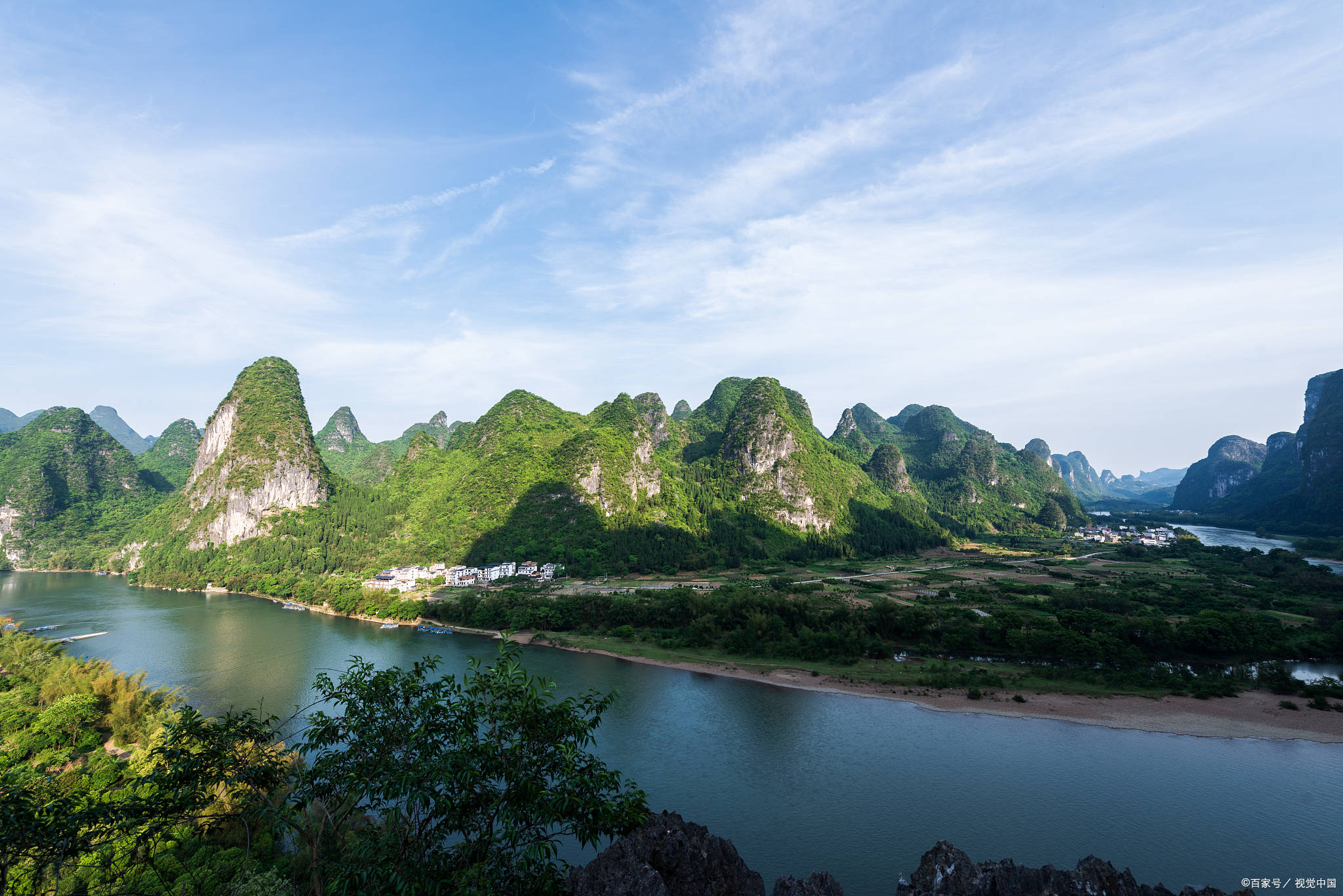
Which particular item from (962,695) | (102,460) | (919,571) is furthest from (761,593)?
(102,460)

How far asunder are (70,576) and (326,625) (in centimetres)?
7039

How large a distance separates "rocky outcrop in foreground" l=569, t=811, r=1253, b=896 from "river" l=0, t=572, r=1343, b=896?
25.9 feet

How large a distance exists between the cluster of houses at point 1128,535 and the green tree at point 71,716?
462 feet

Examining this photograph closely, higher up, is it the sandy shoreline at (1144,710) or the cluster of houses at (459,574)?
the cluster of houses at (459,574)

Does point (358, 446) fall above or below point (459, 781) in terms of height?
above

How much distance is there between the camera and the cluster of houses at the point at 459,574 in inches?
2876

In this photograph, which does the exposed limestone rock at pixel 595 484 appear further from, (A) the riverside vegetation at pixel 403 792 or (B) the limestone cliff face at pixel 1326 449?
(B) the limestone cliff face at pixel 1326 449

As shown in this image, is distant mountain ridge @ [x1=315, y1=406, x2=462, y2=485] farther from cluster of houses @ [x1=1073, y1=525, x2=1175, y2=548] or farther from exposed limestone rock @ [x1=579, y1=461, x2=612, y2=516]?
cluster of houses @ [x1=1073, y1=525, x2=1175, y2=548]

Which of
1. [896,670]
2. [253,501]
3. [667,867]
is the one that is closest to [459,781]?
[667,867]

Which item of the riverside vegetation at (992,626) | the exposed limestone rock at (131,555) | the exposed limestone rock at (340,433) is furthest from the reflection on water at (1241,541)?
the exposed limestone rock at (340,433)

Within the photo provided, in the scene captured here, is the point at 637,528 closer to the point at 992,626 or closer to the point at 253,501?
the point at 992,626

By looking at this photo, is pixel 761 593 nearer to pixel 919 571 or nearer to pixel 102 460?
pixel 919 571

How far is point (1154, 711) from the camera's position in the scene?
111ft

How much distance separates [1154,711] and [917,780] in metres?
19.9
